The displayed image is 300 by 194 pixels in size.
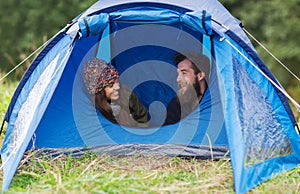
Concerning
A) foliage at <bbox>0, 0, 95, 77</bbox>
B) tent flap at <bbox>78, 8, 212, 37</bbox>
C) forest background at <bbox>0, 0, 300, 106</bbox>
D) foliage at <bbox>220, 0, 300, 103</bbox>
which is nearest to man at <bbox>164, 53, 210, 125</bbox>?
tent flap at <bbox>78, 8, 212, 37</bbox>

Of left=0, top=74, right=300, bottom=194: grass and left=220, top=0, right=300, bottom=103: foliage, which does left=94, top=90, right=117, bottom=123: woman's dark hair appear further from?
left=220, top=0, right=300, bottom=103: foliage

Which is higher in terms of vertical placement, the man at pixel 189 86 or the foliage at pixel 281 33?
the foliage at pixel 281 33

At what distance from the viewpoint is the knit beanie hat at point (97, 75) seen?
13.2ft

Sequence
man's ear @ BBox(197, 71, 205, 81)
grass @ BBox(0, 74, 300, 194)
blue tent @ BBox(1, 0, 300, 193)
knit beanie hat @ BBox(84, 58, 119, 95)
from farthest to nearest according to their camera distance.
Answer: man's ear @ BBox(197, 71, 205, 81) → knit beanie hat @ BBox(84, 58, 119, 95) → blue tent @ BBox(1, 0, 300, 193) → grass @ BBox(0, 74, 300, 194)

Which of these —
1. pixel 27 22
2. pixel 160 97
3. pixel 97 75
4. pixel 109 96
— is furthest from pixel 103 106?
pixel 27 22

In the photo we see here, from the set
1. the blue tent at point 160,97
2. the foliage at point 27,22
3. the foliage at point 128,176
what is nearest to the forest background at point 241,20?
the foliage at point 27,22

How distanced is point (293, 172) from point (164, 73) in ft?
5.02

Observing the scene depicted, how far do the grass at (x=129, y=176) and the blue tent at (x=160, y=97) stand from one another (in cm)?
11

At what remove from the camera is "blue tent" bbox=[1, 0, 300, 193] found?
10.9 ft

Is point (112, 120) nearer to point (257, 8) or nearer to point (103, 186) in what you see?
point (103, 186)

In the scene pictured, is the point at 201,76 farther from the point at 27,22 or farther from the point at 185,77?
the point at 27,22

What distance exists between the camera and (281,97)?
3.64m

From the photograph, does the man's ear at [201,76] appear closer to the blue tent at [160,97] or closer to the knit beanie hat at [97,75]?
the blue tent at [160,97]

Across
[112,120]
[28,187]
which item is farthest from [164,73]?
[28,187]
